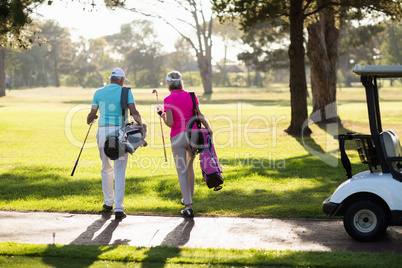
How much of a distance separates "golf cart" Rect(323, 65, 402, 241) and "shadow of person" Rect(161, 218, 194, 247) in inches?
63.5

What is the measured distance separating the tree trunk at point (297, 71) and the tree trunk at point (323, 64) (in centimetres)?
428

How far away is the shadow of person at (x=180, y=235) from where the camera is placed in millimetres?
6397

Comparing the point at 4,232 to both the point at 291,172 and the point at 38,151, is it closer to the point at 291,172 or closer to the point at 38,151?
the point at 291,172

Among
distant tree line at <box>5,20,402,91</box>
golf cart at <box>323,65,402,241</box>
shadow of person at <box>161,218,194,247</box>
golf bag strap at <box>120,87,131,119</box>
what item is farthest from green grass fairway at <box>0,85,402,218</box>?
distant tree line at <box>5,20,402,91</box>

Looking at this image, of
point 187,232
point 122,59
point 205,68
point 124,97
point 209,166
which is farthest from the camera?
point 122,59

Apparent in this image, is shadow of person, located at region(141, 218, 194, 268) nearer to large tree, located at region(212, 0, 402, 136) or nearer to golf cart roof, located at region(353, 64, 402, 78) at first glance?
golf cart roof, located at region(353, 64, 402, 78)

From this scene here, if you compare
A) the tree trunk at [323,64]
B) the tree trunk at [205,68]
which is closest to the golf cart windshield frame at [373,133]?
the tree trunk at [323,64]

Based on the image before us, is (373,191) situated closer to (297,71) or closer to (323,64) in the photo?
(297,71)

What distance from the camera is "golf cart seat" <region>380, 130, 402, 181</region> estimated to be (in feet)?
20.5

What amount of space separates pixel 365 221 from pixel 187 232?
6.65ft

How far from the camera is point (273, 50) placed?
5778cm

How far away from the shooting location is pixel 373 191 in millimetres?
6281

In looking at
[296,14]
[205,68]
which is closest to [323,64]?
[296,14]

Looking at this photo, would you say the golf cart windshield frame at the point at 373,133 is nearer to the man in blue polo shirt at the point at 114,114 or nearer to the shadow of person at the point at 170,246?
the shadow of person at the point at 170,246
